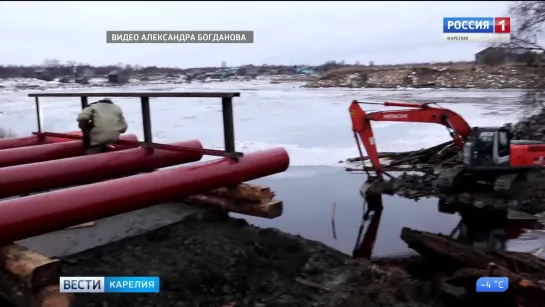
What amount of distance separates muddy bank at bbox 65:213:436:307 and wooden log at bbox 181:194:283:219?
0.31 m

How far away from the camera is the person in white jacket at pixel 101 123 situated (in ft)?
20.2

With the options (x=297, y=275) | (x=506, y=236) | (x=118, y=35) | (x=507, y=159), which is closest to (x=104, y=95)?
(x=118, y=35)

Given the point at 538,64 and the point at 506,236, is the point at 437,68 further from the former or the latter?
the point at 506,236

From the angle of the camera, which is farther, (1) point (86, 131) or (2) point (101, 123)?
(1) point (86, 131)

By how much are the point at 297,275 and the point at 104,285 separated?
1919 millimetres

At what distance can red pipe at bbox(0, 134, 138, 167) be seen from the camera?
6406mm

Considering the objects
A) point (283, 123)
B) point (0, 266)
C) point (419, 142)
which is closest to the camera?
point (0, 266)


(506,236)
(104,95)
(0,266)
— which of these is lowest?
(506,236)

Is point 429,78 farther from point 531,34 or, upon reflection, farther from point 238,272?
point 238,272

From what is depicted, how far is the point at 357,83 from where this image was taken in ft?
161

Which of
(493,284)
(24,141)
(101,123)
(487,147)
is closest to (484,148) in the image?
(487,147)

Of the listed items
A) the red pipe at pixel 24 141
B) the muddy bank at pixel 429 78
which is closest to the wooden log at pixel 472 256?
the red pipe at pixel 24 141

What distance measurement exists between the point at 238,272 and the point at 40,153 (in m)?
3.40

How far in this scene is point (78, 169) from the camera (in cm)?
560
